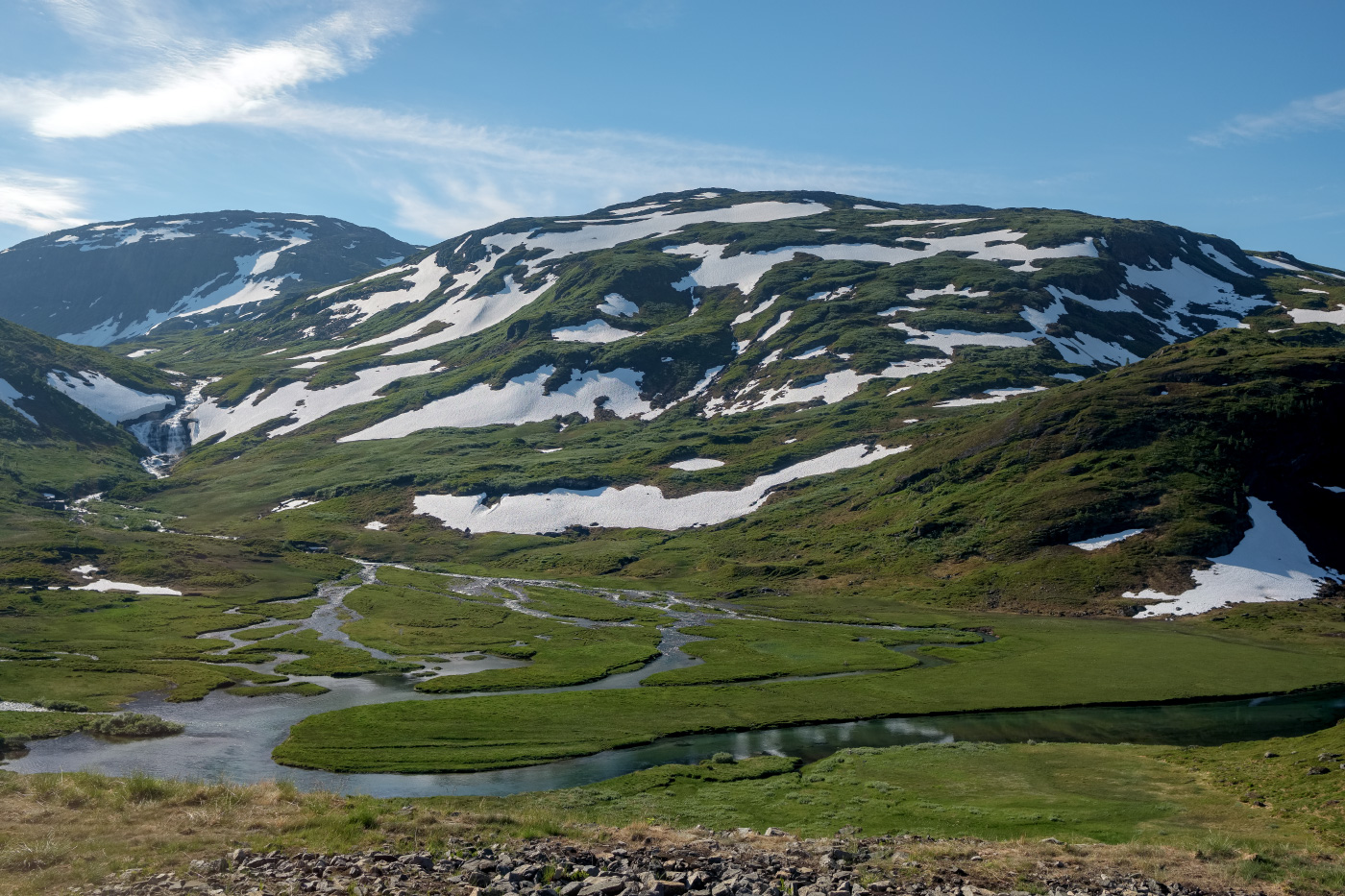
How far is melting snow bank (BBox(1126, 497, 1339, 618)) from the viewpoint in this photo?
99.1m

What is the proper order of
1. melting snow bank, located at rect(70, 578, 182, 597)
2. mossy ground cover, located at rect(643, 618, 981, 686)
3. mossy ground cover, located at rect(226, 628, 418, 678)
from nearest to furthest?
mossy ground cover, located at rect(643, 618, 981, 686)
mossy ground cover, located at rect(226, 628, 418, 678)
melting snow bank, located at rect(70, 578, 182, 597)

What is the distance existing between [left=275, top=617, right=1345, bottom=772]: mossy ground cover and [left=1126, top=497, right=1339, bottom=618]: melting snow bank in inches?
560

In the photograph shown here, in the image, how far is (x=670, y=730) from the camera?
57.5m

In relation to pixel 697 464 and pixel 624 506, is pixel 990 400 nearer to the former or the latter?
pixel 697 464

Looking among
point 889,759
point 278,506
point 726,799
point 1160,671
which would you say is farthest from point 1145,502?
point 278,506

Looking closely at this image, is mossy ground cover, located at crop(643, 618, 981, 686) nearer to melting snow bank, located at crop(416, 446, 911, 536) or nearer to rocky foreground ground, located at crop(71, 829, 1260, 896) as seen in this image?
rocky foreground ground, located at crop(71, 829, 1260, 896)

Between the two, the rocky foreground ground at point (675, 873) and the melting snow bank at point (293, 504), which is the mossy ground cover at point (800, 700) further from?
the melting snow bank at point (293, 504)

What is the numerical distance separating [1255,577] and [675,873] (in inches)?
4228

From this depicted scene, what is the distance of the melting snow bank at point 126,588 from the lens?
117188 mm

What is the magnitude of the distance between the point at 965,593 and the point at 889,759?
71.9 m

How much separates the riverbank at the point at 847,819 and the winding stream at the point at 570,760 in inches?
206

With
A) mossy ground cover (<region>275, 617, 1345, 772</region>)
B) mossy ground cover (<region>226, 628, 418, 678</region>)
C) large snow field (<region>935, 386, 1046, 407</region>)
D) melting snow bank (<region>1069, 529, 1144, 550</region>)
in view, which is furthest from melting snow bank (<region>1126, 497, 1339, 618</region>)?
mossy ground cover (<region>226, 628, 418, 678</region>)

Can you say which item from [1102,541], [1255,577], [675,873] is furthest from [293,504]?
[675,873]

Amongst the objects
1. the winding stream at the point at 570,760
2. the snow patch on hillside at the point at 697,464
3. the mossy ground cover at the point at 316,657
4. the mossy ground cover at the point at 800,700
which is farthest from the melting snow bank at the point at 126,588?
the snow patch on hillside at the point at 697,464
